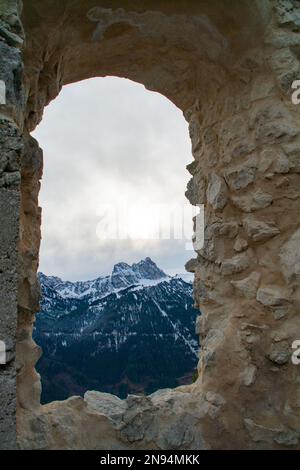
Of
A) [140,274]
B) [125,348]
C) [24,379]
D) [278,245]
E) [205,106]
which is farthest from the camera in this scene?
[140,274]

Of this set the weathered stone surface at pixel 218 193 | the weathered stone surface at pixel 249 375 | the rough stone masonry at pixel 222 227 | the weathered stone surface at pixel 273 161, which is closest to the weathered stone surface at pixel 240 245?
Answer: the rough stone masonry at pixel 222 227

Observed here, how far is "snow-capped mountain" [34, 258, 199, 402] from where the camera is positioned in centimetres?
988

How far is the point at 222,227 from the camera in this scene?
374 cm

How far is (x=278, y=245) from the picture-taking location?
3447mm

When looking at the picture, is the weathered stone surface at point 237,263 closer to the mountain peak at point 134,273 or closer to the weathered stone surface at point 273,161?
the weathered stone surface at point 273,161

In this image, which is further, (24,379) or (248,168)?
(248,168)

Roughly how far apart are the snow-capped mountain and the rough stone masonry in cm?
627

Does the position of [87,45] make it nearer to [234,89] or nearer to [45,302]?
[234,89]

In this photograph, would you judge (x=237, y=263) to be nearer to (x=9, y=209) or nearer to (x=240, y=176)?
(x=240, y=176)

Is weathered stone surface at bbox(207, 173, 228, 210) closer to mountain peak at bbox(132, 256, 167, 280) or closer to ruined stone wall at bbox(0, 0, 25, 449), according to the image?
ruined stone wall at bbox(0, 0, 25, 449)

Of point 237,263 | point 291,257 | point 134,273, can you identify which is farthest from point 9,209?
point 134,273

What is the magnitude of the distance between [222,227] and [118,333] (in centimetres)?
772

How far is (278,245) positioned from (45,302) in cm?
828
